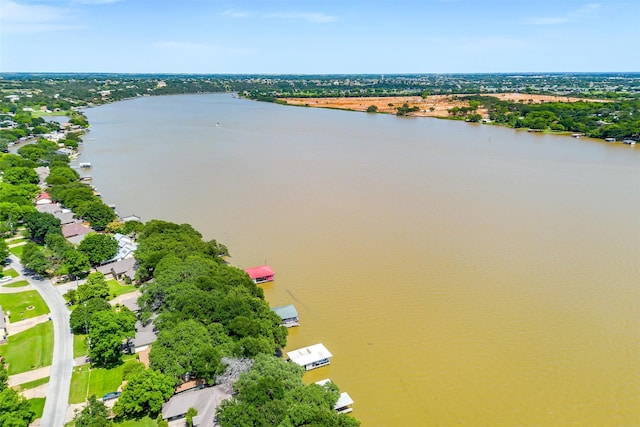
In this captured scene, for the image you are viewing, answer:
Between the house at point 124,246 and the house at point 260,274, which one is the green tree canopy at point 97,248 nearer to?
the house at point 124,246

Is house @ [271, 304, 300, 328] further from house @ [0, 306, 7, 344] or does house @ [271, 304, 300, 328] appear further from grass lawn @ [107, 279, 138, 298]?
house @ [0, 306, 7, 344]

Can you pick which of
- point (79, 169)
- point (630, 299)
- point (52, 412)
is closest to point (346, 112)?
point (79, 169)

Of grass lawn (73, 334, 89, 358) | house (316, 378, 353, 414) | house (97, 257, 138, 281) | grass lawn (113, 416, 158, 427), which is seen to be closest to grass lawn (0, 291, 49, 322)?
grass lawn (73, 334, 89, 358)

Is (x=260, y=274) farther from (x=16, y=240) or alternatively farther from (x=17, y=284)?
(x=16, y=240)

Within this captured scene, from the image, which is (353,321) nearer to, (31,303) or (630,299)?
(630,299)

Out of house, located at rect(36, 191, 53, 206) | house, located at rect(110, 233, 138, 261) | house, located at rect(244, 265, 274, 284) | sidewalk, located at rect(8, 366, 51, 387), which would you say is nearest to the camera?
sidewalk, located at rect(8, 366, 51, 387)

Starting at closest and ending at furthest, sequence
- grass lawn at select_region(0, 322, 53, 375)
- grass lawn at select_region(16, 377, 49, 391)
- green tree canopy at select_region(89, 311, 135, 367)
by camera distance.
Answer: grass lawn at select_region(16, 377, 49, 391), green tree canopy at select_region(89, 311, 135, 367), grass lawn at select_region(0, 322, 53, 375)
